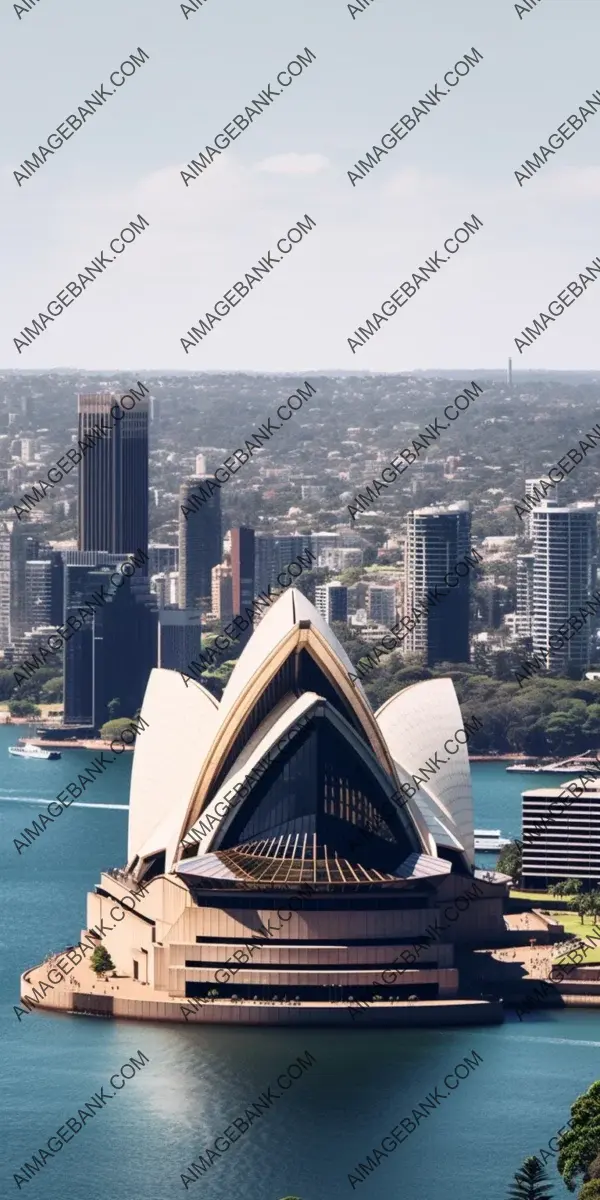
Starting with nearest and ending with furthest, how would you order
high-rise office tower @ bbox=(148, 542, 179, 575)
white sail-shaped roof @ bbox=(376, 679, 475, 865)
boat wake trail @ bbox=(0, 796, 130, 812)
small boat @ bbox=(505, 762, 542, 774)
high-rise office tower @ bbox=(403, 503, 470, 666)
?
white sail-shaped roof @ bbox=(376, 679, 475, 865)
boat wake trail @ bbox=(0, 796, 130, 812)
small boat @ bbox=(505, 762, 542, 774)
high-rise office tower @ bbox=(403, 503, 470, 666)
high-rise office tower @ bbox=(148, 542, 179, 575)

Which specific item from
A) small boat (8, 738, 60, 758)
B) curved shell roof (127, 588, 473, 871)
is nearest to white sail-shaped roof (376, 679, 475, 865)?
curved shell roof (127, 588, 473, 871)

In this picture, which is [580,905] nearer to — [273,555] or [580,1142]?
[580,1142]

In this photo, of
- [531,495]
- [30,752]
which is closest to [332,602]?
[30,752]

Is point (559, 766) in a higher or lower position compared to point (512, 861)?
higher

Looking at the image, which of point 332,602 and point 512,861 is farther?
point 332,602

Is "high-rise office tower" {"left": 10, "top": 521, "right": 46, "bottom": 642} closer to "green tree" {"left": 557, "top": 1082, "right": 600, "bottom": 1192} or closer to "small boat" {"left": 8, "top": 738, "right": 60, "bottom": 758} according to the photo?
"small boat" {"left": 8, "top": 738, "right": 60, "bottom": 758}

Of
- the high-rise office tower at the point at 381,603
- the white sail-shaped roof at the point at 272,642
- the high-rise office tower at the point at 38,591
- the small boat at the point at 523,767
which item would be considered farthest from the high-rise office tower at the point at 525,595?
the white sail-shaped roof at the point at 272,642

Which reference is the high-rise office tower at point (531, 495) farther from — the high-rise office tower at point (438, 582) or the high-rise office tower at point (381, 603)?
the high-rise office tower at point (438, 582)
